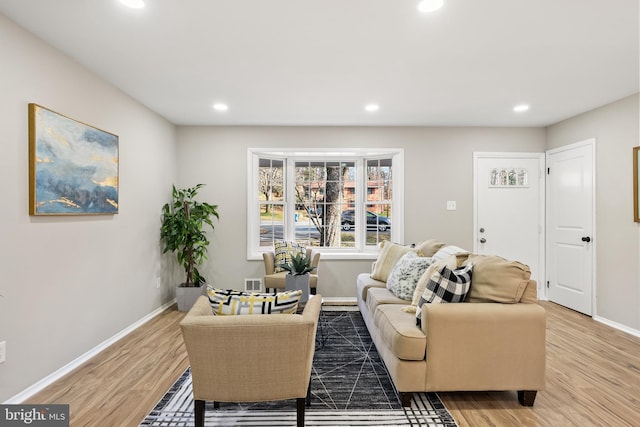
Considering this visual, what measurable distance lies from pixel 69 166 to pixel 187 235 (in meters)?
1.68

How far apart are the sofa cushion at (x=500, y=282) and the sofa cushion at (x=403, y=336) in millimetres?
431

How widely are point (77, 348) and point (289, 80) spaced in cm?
282

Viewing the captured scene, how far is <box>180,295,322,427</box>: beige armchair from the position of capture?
5.35 ft

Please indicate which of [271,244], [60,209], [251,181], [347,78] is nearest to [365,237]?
[271,244]

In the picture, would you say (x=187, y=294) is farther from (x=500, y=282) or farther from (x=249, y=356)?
(x=500, y=282)

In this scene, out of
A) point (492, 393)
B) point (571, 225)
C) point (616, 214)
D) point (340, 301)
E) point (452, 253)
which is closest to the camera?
point (492, 393)

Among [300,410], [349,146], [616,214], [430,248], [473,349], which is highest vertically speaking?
[349,146]

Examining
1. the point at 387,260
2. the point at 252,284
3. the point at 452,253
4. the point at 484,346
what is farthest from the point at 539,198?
the point at 252,284

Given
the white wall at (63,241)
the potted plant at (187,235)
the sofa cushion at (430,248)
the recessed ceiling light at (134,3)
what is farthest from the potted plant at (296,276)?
the recessed ceiling light at (134,3)

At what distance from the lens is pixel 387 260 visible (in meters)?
3.70

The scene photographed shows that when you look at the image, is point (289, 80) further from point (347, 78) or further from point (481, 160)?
point (481, 160)

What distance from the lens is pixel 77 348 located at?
8.84ft

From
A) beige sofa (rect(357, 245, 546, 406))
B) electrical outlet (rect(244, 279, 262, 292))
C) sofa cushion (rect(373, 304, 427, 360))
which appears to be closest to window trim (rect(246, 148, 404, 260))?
electrical outlet (rect(244, 279, 262, 292))

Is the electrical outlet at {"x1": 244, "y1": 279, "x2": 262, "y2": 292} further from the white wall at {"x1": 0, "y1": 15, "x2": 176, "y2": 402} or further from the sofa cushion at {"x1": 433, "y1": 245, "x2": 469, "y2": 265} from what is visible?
the sofa cushion at {"x1": 433, "y1": 245, "x2": 469, "y2": 265}
